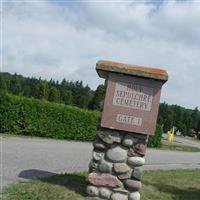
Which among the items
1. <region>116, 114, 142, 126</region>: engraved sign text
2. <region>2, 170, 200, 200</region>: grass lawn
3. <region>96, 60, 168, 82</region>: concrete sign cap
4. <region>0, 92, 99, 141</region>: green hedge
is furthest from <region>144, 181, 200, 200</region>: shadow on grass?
<region>0, 92, 99, 141</region>: green hedge

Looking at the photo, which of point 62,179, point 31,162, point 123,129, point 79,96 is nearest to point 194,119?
point 79,96

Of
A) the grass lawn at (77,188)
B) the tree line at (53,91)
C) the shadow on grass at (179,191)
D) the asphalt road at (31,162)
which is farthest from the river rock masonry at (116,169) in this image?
the tree line at (53,91)

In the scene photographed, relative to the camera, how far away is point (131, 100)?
27.2ft

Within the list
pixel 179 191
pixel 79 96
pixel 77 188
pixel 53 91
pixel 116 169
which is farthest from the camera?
pixel 79 96

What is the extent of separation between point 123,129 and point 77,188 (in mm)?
1370

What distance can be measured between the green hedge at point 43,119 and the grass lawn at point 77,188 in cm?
878

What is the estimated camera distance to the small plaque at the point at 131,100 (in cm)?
828

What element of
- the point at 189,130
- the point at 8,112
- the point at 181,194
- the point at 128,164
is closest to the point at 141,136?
the point at 128,164

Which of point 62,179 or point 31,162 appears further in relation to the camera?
point 31,162

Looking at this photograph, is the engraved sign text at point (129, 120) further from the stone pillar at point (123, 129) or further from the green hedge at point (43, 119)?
the green hedge at point (43, 119)

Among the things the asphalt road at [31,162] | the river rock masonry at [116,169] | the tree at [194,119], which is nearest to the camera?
the river rock masonry at [116,169]

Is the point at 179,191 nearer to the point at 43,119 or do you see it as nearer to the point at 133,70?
the point at 133,70

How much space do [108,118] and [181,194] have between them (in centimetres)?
330

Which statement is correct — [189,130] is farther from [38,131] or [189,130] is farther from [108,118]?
[108,118]
